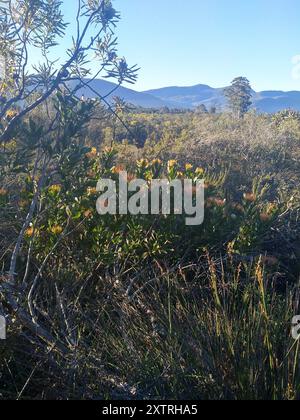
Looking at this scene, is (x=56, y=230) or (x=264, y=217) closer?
(x=56, y=230)

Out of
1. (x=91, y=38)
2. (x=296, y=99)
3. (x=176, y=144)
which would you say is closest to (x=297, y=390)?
(x=91, y=38)

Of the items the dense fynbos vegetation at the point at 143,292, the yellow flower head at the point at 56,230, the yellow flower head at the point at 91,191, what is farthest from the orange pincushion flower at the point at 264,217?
the yellow flower head at the point at 56,230

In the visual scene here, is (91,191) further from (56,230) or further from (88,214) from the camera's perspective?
(56,230)

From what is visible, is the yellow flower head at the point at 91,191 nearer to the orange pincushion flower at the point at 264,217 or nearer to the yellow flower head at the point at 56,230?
the yellow flower head at the point at 56,230

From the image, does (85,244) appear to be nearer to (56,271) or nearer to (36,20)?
(56,271)

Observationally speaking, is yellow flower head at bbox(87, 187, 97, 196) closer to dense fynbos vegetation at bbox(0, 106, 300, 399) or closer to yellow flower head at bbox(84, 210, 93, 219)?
dense fynbos vegetation at bbox(0, 106, 300, 399)

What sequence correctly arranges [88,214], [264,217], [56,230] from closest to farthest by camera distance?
[56,230]
[88,214]
[264,217]

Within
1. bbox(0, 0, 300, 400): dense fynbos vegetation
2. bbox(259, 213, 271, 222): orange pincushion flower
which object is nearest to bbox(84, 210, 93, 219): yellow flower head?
bbox(0, 0, 300, 400): dense fynbos vegetation

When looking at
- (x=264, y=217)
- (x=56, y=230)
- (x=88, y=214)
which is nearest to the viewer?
(x=56, y=230)

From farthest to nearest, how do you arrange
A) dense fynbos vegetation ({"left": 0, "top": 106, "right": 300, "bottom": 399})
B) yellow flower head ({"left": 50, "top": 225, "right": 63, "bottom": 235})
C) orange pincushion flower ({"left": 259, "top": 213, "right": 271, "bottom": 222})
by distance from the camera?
orange pincushion flower ({"left": 259, "top": 213, "right": 271, "bottom": 222}) → yellow flower head ({"left": 50, "top": 225, "right": 63, "bottom": 235}) → dense fynbos vegetation ({"left": 0, "top": 106, "right": 300, "bottom": 399})

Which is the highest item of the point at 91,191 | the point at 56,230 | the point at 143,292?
the point at 91,191

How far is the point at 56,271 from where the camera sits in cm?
276

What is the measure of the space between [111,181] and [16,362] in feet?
4.37

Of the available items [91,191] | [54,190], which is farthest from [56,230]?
[91,191]
